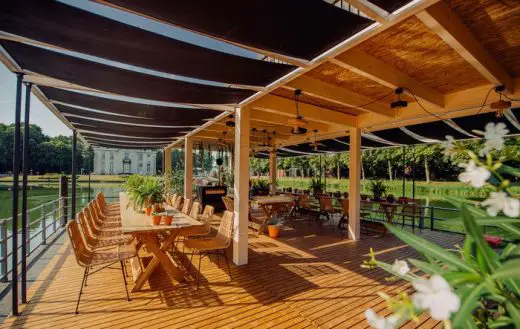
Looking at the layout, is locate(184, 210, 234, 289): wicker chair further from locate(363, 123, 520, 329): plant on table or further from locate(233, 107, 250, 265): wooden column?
locate(363, 123, 520, 329): plant on table

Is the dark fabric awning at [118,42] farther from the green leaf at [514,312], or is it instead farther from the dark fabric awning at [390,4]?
the green leaf at [514,312]

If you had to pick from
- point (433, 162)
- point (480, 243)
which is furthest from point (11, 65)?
point (433, 162)

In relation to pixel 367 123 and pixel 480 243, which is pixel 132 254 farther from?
pixel 367 123

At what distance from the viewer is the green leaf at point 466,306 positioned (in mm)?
528

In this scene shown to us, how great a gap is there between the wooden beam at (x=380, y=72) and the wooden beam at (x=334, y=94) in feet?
2.83

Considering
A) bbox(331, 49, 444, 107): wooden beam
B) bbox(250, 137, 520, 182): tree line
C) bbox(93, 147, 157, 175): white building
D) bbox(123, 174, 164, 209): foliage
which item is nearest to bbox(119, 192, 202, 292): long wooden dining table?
bbox(123, 174, 164, 209): foliage

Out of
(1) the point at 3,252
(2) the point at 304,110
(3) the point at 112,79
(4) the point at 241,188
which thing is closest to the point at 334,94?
(2) the point at 304,110

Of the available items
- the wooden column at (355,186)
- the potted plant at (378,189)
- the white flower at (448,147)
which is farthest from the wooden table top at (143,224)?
the potted plant at (378,189)

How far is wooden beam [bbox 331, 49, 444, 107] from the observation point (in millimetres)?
3160

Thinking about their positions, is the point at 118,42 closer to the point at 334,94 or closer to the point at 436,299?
the point at 436,299

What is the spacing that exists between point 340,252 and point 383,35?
13.4 ft

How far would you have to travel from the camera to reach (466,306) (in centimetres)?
54

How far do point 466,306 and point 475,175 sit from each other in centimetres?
27

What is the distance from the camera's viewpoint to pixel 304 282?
391 cm
